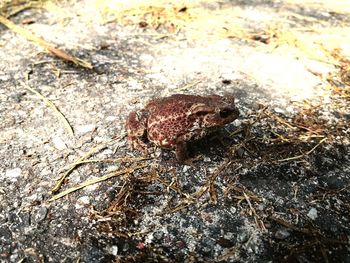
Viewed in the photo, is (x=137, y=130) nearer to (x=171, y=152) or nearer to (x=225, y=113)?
(x=171, y=152)

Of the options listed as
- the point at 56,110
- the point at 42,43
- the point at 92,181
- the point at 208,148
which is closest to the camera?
the point at 92,181

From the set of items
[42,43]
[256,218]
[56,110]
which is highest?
[42,43]

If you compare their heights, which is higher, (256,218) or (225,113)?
(225,113)

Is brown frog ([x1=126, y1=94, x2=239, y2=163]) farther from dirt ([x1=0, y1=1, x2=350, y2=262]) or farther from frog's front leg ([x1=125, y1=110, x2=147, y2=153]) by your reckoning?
dirt ([x1=0, y1=1, x2=350, y2=262])

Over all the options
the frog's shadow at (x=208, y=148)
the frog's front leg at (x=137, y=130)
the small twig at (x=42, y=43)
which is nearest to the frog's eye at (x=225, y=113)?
the frog's shadow at (x=208, y=148)

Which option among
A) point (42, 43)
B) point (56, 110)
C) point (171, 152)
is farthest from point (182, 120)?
point (42, 43)

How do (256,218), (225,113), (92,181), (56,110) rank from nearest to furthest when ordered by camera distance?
(256,218) < (92,181) < (225,113) < (56,110)

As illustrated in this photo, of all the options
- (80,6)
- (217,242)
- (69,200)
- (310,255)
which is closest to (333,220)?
(310,255)

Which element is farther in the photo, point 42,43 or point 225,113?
point 42,43
